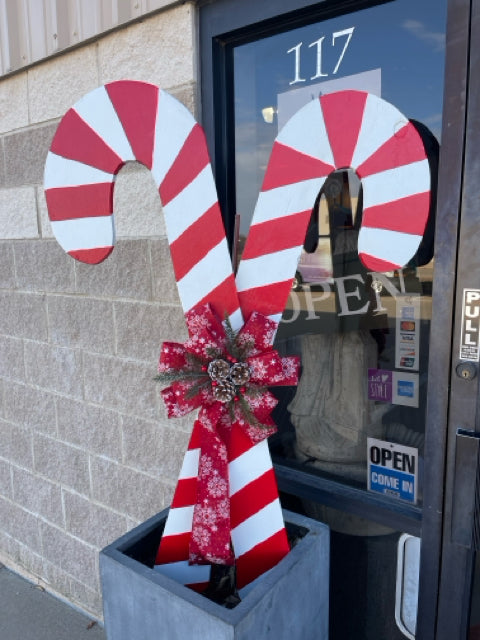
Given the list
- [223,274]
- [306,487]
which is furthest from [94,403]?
[223,274]

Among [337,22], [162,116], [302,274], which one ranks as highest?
[337,22]

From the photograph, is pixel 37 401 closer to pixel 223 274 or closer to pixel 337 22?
pixel 223 274

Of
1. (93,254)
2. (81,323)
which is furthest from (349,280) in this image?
(81,323)

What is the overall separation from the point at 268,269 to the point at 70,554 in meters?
2.20

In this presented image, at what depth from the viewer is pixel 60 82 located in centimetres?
245

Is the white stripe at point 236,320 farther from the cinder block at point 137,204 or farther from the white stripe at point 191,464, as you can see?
the cinder block at point 137,204

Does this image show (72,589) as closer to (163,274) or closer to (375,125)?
(163,274)

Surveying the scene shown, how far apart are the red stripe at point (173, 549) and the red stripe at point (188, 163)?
101 cm

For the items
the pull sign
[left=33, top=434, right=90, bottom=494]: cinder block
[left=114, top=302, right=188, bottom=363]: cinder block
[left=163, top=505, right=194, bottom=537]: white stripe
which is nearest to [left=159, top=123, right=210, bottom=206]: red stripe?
[left=114, top=302, right=188, bottom=363]: cinder block

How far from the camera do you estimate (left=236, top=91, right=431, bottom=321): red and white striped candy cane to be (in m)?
1.25

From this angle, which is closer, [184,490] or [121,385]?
[184,490]

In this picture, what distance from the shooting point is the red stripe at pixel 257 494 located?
5.03 ft

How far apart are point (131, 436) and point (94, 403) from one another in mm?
280

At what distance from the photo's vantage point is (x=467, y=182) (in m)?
1.40
